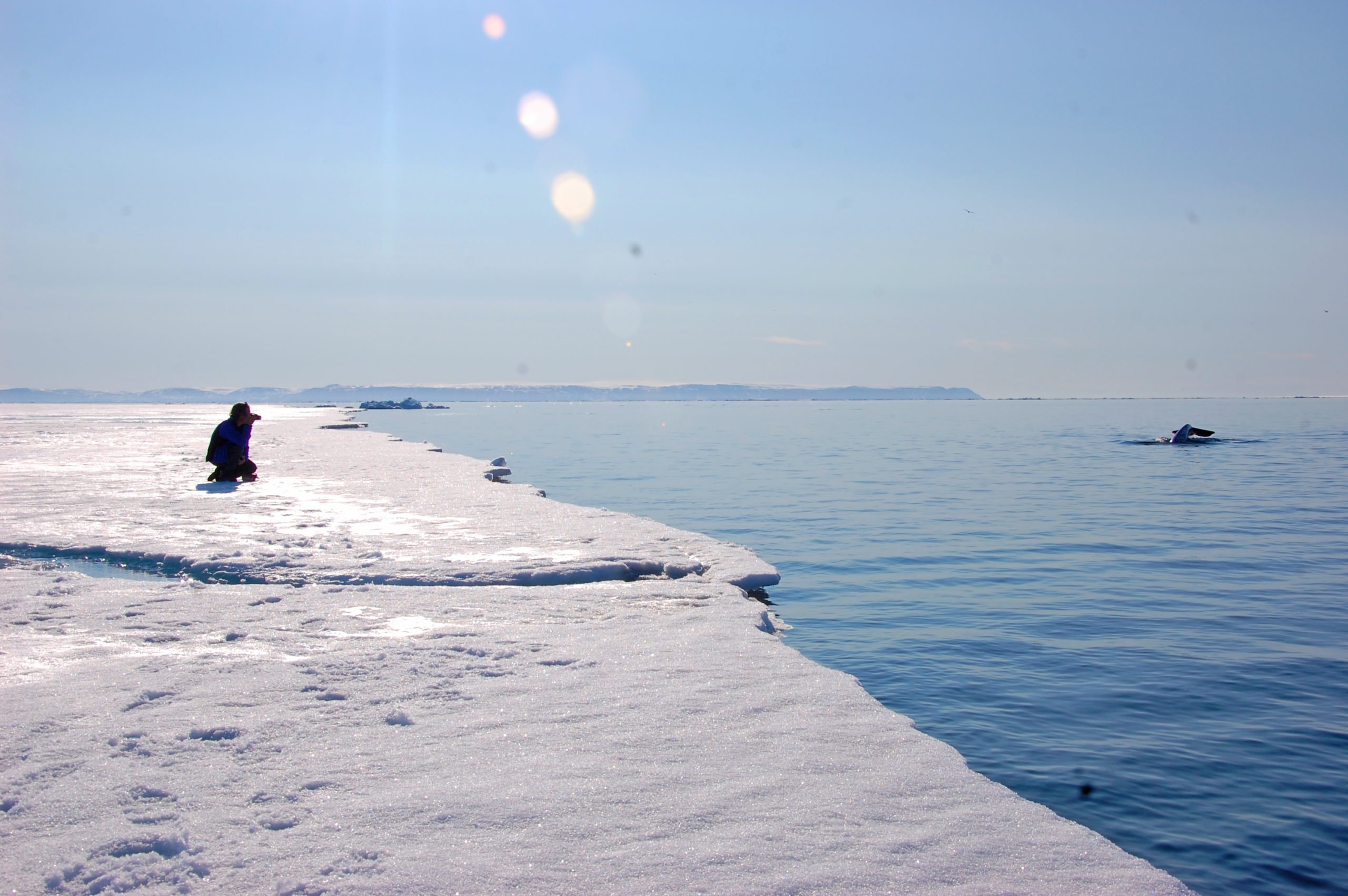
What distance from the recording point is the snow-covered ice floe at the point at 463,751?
3730 mm

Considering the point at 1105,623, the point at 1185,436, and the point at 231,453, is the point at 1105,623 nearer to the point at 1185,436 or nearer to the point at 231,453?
the point at 231,453

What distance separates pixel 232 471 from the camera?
19.9 meters

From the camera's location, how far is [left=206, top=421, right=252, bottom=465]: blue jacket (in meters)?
19.8

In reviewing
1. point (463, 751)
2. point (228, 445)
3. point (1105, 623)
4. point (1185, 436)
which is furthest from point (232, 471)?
point (1185, 436)

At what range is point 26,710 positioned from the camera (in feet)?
17.4

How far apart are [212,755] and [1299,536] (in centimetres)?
1838

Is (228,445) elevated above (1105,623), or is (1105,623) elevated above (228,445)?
(228,445)

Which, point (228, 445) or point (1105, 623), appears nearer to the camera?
point (1105, 623)

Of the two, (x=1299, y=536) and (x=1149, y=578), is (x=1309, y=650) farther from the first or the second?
(x=1299, y=536)

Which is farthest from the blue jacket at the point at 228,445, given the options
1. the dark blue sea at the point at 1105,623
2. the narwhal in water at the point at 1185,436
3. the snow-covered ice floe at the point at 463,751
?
the narwhal in water at the point at 1185,436

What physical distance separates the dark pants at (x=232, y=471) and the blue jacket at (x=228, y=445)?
0.07 m

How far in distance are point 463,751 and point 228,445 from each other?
1747cm


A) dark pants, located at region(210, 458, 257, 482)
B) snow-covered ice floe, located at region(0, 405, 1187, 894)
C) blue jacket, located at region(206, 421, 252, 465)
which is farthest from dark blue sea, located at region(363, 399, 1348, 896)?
blue jacket, located at region(206, 421, 252, 465)

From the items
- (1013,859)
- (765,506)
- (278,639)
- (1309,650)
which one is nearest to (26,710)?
(278,639)
